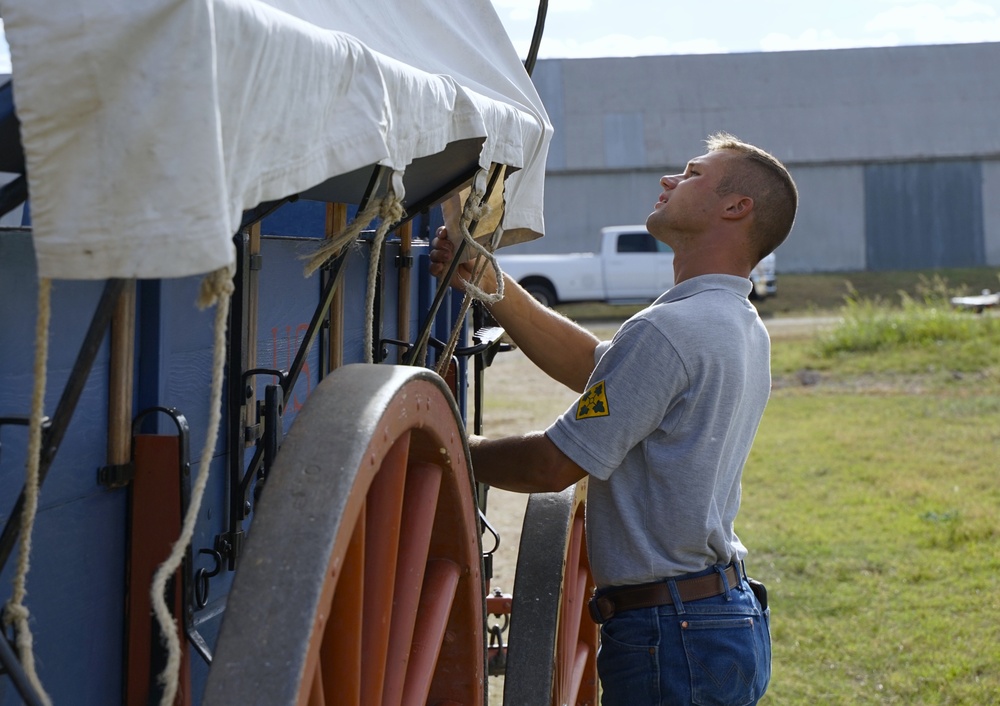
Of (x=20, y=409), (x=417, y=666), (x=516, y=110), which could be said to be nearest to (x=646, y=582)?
(x=417, y=666)

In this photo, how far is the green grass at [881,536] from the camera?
4133mm

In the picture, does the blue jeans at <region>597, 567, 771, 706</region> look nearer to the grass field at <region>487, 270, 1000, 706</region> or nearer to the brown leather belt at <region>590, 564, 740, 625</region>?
the brown leather belt at <region>590, 564, 740, 625</region>

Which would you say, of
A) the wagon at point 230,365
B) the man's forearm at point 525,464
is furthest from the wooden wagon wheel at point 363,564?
the man's forearm at point 525,464

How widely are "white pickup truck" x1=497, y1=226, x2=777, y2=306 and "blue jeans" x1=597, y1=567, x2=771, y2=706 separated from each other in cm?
1787

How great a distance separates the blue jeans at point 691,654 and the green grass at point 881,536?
186cm

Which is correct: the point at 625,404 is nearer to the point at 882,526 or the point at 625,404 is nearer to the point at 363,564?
the point at 363,564

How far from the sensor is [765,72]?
28.0m

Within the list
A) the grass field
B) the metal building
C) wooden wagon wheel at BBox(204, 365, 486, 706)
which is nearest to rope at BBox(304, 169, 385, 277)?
wooden wagon wheel at BBox(204, 365, 486, 706)

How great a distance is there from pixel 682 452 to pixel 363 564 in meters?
0.90

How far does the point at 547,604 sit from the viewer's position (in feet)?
7.82

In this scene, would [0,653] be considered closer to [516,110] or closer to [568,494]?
[516,110]

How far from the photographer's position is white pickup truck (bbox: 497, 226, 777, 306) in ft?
65.9

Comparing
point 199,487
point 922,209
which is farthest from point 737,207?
point 922,209

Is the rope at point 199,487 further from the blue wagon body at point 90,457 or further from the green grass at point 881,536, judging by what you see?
the green grass at point 881,536
